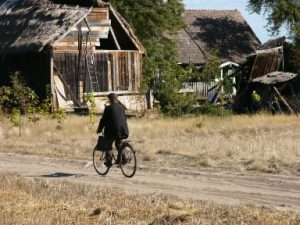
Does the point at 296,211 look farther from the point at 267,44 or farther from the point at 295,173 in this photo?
the point at 267,44

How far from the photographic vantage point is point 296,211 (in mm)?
10469

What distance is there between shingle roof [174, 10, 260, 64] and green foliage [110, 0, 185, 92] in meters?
8.13

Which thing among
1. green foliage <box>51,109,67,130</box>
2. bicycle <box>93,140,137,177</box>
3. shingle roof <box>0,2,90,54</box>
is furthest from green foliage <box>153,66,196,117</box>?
bicycle <box>93,140,137,177</box>

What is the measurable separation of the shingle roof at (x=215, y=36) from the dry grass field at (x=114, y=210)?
3770 centimetres

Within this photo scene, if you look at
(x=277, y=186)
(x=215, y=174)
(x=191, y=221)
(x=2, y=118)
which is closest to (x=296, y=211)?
(x=191, y=221)

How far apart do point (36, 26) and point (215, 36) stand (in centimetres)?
2321

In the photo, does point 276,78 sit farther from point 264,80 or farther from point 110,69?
point 110,69

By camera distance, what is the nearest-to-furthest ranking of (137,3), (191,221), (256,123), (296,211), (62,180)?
(191,221)
(296,211)
(62,180)
(256,123)
(137,3)

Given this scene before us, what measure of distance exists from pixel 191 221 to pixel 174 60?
1263 inches

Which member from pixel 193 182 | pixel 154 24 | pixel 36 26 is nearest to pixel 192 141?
pixel 193 182

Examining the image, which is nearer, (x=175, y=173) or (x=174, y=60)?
(x=175, y=173)

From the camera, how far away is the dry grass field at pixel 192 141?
16984mm

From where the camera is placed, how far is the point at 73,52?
33.7 metres

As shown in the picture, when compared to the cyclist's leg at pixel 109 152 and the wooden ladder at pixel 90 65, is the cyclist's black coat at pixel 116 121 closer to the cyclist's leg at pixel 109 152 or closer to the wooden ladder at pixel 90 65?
the cyclist's leg at pixel 109 152
